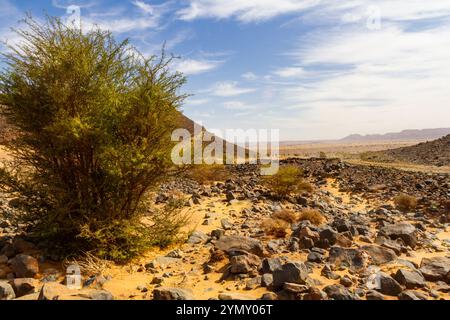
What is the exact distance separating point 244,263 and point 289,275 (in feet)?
3.25

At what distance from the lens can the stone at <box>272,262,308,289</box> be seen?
5.70 metres

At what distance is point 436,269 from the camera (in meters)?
6.52

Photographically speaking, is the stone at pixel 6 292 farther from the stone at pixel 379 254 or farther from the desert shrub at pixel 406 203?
the desert shrub at pixel 406 203

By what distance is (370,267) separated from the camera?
263 inches

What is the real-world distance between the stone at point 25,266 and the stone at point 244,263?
334 cm

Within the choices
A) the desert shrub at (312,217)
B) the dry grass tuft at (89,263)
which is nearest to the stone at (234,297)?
the dry grass tuft at (89,263)

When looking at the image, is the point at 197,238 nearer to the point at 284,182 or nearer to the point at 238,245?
the point at 238,245

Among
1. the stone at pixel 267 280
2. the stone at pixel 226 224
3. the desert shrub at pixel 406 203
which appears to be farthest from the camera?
the desert shrub at pixel 406 203

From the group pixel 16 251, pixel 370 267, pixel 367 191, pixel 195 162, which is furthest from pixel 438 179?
pixel 16 251

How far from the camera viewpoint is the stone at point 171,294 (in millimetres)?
5328

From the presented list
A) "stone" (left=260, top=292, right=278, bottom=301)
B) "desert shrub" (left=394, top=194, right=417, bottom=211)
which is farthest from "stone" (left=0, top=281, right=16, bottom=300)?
"desert shrub" (left=394, top=194, right=417, bottom=211)

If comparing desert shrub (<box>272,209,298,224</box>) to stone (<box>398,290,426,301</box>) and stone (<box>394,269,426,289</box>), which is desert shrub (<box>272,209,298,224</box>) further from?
stone (<box>398,290,426,301</box>)

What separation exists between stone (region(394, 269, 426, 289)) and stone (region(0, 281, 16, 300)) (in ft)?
19.6

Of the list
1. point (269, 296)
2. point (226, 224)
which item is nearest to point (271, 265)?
point (269, 296)
